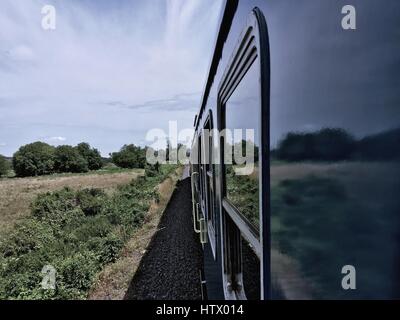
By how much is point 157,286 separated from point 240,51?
6233mm

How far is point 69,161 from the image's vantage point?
55.5 meters

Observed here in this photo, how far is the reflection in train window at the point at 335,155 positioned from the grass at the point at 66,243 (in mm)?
7650

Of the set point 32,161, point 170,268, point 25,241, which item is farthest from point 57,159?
point 170,268

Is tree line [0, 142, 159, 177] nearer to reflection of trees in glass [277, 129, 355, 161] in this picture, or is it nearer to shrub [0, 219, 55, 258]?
shrub [0, 219, 55, 258]

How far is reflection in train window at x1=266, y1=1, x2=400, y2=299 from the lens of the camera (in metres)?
0.59

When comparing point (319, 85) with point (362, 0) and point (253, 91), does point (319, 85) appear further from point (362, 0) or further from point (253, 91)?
point (253, 91)

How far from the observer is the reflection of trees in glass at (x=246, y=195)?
139 centimetres

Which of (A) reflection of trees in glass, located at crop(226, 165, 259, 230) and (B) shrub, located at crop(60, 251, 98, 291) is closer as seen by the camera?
(A) reflection of trees in glass, located at crop(226, 165, 259, 230)

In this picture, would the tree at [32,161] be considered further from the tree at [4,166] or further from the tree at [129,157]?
the tree at [129,157]

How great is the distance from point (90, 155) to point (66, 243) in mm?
49368

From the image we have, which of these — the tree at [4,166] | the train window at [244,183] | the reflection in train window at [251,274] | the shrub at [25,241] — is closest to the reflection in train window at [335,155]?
the train window at [244,183]

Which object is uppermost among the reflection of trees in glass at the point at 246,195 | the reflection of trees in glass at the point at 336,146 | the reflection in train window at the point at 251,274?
the reflection of trees in glass at the point at 336,146

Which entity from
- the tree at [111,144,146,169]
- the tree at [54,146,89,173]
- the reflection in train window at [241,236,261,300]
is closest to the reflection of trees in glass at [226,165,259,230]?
the reflection in train window at [241,236,261,300]

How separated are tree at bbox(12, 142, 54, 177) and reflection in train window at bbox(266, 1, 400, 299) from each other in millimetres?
58427
